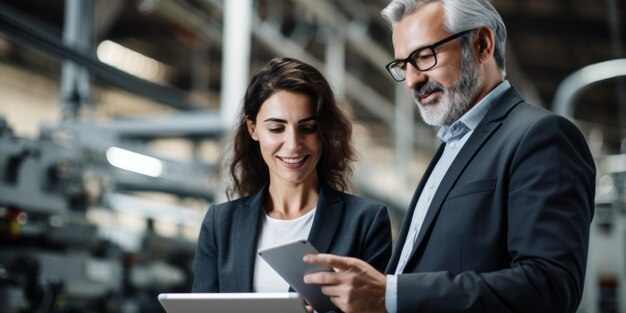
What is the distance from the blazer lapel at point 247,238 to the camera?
1808 millimetres

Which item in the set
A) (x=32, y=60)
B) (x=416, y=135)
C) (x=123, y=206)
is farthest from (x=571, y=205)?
(x=32, y=60)

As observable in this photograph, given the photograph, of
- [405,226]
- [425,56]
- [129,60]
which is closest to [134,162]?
[405,226]

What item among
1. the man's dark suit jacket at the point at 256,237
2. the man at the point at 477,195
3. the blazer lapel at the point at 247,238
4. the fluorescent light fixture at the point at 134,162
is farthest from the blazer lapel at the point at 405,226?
the fluorescent light fixture at the point at 134,162

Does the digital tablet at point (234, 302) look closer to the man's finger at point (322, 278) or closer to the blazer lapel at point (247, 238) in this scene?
the man's finger at point (322, 278)

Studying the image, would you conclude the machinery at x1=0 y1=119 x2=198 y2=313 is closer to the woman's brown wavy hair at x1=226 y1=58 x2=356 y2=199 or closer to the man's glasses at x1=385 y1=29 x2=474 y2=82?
the woman's brown wavy hair at x1=226 y1=58 x2=356 y2=199

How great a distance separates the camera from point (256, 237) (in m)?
1.87

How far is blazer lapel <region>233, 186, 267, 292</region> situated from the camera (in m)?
1.81

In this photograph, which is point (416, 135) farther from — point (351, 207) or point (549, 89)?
point (351, 207)

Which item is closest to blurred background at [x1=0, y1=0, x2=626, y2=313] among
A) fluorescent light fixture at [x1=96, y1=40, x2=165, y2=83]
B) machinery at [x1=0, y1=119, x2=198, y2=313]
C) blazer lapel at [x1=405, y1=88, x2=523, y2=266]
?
machinery at [x1=0, y1=119, x2=198, y2=313]

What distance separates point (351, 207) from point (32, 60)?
12548 mm

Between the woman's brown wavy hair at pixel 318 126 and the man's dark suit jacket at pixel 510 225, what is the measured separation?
1.35 ft

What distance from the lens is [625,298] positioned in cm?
762

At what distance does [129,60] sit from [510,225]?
502 inches

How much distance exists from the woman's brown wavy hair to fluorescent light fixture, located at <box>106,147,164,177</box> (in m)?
3.32
